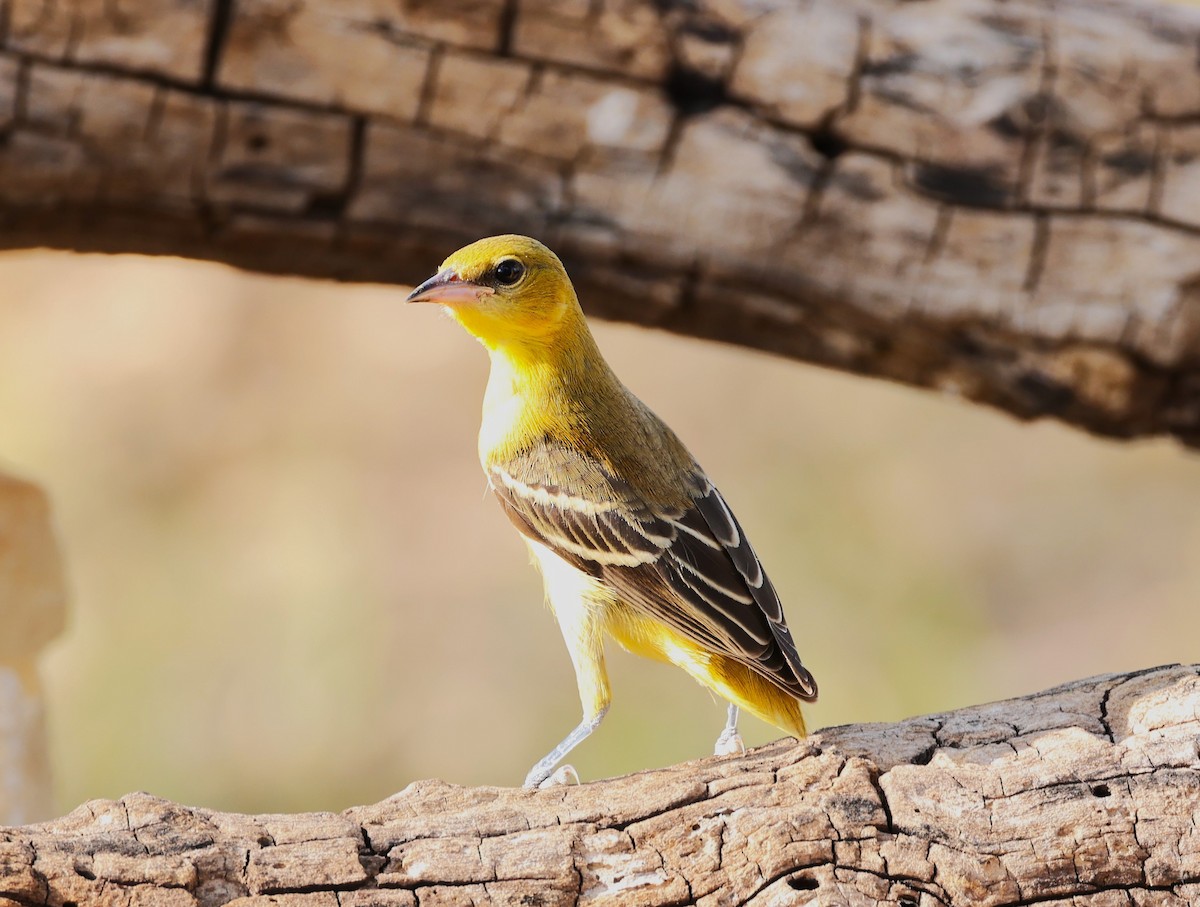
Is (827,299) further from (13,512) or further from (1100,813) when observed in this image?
(13,512)

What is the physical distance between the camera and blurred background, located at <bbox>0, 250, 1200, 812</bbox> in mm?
8008

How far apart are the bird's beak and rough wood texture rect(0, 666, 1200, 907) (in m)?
1.47

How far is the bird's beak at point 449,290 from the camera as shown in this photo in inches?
159

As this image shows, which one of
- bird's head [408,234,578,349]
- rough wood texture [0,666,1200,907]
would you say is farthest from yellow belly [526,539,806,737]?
bird's head [408,234,578,349]

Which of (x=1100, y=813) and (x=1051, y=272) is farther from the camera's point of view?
(x=1051, y=272)

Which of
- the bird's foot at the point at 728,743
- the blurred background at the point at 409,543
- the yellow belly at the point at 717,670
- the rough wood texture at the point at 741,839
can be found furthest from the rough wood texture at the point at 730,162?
the blurred background at the point at 409,543

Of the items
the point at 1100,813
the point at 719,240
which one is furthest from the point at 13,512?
the point at 1100,813

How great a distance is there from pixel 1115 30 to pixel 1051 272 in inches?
39.5

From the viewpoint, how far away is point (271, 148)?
5.02 meters

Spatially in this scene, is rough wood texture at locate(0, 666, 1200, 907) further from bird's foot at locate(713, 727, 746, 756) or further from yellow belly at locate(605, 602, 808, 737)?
bird's foot at locate(713, 727, 746, 756)

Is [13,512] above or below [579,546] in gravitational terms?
above

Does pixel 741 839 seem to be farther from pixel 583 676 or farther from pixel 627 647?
pixel 627 647

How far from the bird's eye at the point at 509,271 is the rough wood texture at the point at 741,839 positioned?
1.58 m

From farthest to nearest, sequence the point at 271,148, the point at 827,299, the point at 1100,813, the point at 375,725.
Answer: the point at 375,725 → the point at 827,299 → the point at 271,148 → the point at 1100,813
